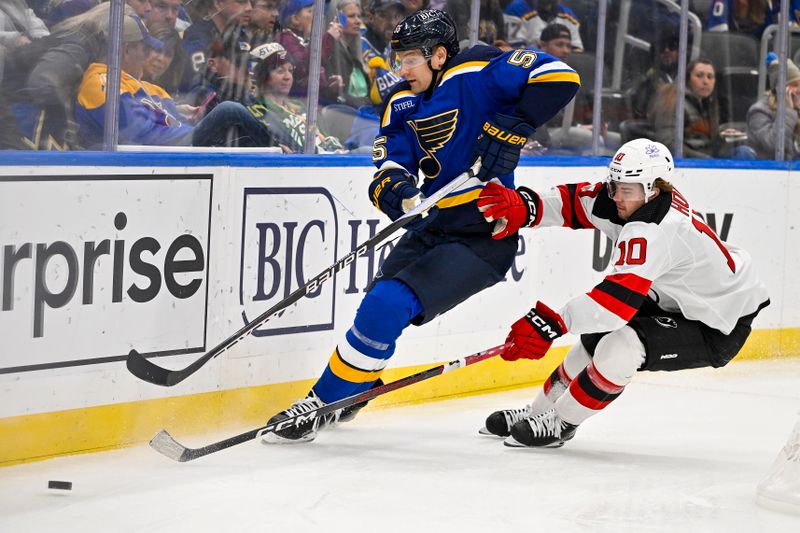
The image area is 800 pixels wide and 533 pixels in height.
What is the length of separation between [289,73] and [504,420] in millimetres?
1331

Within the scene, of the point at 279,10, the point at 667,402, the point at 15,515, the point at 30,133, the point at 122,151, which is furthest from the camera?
the point at 667,402

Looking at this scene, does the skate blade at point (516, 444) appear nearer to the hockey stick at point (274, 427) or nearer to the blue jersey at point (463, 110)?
the hockey stick at point (274, 427)

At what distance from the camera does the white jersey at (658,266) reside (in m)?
3.35

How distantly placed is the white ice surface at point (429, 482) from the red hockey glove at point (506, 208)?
65 cm

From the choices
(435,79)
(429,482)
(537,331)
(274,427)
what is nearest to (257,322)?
(274,427)

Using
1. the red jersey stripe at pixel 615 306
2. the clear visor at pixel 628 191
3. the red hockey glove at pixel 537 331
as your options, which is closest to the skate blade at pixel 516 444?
the red hockey glove at pixel 537 331

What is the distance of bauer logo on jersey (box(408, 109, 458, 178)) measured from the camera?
3.65 meters

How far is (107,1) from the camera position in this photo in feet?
11.6

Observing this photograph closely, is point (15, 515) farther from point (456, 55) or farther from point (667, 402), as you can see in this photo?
point (667, 402)

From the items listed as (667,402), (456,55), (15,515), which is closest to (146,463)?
(15,515)

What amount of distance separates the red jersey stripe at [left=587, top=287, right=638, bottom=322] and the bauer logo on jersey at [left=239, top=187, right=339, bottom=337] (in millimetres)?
877

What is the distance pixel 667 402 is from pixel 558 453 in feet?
3.33

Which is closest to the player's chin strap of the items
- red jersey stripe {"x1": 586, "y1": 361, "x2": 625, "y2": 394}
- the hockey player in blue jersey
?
the hockey player in blue jersey

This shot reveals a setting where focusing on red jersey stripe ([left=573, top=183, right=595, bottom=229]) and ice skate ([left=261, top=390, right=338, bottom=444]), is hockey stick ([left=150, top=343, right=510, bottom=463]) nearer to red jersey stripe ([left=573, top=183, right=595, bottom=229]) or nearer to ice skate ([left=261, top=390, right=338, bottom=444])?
ice skate ([left=261, top=390, right=338, bottom=444])
